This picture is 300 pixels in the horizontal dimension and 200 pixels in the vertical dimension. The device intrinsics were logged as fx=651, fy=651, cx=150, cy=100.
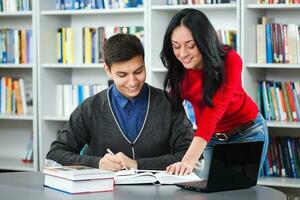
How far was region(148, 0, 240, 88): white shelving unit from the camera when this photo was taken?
4250 mm

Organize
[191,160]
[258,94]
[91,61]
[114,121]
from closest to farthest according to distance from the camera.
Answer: [191,160] < [114,121] < [258,94] < [91,61]

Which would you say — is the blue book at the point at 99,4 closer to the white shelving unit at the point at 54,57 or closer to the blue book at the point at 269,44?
the white shelving unit at the point at 54,57

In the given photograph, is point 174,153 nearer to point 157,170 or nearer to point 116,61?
point 157,170

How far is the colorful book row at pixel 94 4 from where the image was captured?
443 cm

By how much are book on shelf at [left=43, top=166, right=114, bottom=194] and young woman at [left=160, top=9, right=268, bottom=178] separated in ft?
0.91

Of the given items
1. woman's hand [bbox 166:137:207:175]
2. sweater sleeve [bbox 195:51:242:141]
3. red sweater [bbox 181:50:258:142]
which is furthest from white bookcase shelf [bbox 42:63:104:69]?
woman's hand [bbox 166:137:207:175]

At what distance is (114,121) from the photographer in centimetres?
254

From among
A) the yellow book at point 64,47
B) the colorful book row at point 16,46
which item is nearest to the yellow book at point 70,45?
the yellow book at point 64,47

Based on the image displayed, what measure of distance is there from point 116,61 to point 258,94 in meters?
1.87

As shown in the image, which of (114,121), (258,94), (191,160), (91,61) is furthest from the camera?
(91,61)

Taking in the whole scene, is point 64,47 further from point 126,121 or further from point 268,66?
point 126,121

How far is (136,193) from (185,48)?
65cm

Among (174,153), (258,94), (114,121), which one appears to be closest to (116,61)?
(114,121)

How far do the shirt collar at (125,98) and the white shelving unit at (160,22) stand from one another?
1654mm
